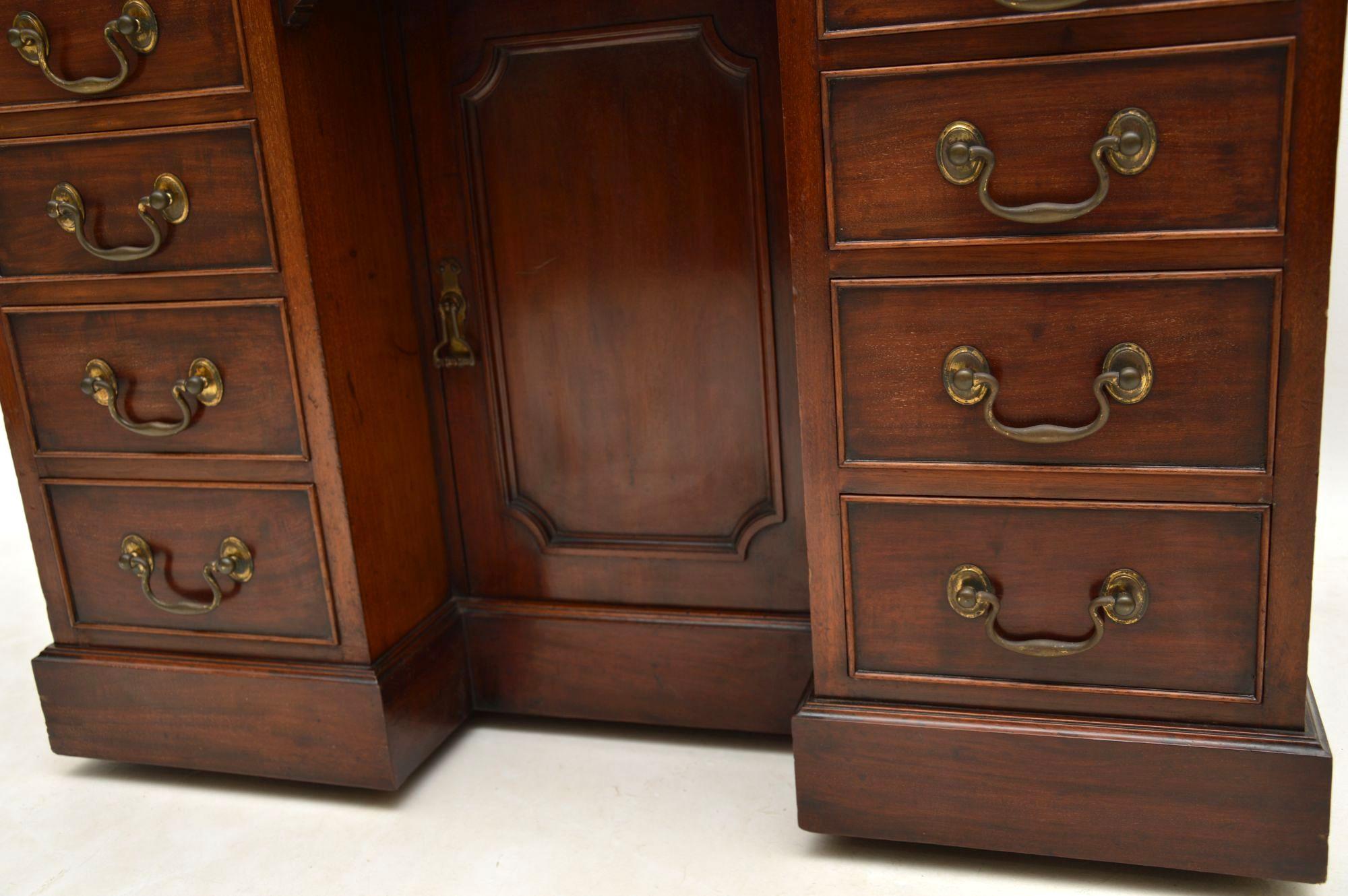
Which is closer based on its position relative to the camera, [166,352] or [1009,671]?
[1009,671]

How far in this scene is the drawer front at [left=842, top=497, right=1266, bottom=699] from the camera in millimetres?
1123

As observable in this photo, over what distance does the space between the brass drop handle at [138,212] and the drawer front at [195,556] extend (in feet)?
0.94

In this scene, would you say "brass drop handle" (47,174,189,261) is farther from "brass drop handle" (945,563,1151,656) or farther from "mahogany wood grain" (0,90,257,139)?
"brass drop handle" (945,563,1151,656)

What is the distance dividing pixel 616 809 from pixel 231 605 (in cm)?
54

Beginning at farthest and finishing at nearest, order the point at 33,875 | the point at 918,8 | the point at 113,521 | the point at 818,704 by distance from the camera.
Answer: the point at 113,521 < the point at 33,875 < the point at 818,704 < the point at 918,8

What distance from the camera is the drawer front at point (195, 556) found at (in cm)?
144

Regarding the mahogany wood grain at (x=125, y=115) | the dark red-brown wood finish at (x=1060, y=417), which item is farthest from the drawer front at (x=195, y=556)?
the dark red-brown wood finish at (x=1060, y=417)

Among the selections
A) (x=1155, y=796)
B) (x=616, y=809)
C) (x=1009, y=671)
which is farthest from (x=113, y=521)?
(x=1155, y=796)

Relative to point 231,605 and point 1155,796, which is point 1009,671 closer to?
point 1155,796

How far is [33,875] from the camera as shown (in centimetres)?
139

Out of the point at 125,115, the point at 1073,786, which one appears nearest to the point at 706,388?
the point at 1073,786

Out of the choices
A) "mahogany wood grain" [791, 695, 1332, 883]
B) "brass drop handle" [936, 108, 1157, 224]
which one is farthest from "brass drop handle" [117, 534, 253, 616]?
"brass drop handle" [936, 108, 1157, 224]

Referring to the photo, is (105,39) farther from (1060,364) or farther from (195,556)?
(1060,364)

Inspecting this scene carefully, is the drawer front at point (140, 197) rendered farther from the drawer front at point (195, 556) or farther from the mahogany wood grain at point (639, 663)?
the mahogany wood grain at point (639, 663)
